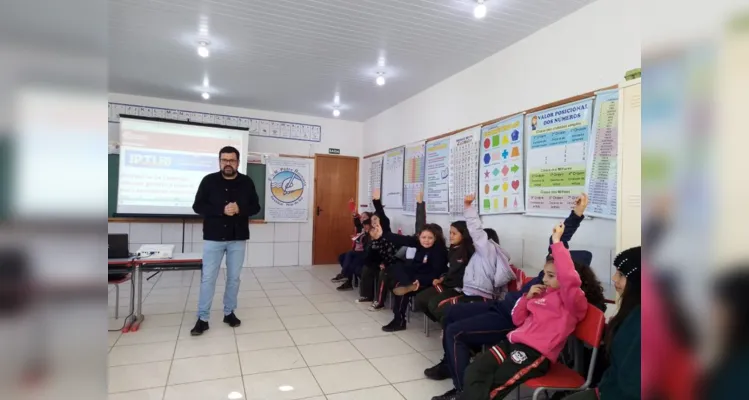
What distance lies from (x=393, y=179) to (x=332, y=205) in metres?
1.54

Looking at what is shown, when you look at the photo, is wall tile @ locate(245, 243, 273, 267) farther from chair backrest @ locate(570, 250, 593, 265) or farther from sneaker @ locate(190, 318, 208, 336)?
chair backrest @ locate(570, 250, 593, 265)

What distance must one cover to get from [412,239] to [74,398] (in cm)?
347

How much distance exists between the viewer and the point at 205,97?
5.18 m

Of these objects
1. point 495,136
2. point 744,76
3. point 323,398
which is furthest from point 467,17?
point 744,76

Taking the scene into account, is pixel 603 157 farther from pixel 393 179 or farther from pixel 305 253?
pixel 305 253

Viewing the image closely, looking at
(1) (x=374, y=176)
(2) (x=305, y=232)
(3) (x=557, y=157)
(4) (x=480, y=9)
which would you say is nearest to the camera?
(4) (x=480, y=9)

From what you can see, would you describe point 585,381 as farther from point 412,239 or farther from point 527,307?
point 412,239

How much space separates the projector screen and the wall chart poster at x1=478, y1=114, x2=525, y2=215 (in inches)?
140

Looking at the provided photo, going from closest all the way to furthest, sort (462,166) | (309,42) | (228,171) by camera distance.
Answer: (228,171) < (309,42) < (462,166)

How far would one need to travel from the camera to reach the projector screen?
4.98 metres

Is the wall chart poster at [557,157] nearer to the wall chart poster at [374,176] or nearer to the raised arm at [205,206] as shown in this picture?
the raised arm at [205,206]

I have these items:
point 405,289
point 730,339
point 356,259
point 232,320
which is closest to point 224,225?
point 232,320

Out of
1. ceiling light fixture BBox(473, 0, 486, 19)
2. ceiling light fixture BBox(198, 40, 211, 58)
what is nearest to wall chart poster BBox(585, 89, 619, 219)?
ceiling light fixture BBox(473, 0, 486, 19)

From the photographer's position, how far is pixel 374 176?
232 inches
